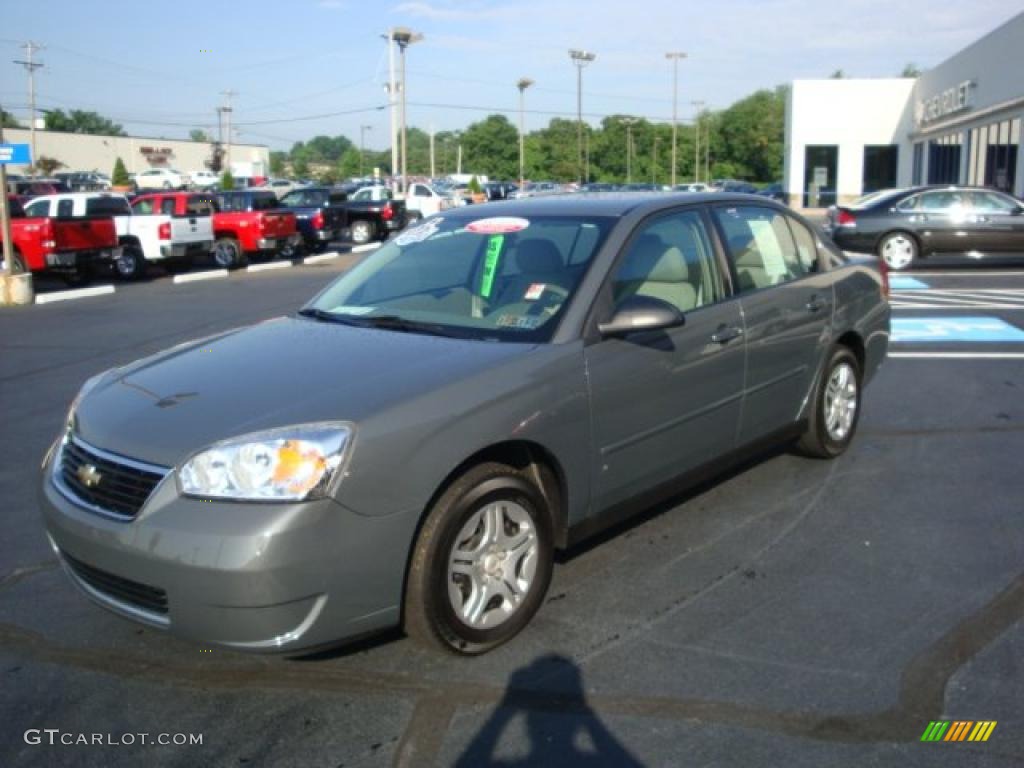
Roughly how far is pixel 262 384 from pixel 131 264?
17475mm

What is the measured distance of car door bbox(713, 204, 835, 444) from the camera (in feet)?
16.4

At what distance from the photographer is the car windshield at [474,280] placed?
4.14 m

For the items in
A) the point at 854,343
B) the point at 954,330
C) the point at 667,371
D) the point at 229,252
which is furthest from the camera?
the point at 229,252

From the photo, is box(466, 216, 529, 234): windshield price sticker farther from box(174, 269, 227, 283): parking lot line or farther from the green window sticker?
box(174, 269, 227, 283): parking lot line

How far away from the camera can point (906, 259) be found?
17.3m

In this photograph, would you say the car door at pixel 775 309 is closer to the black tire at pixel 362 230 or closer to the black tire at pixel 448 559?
the black tire at pixel 448 559

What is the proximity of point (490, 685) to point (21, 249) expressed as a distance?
1636 centimetres

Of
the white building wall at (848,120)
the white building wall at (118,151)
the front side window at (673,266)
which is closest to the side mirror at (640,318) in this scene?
the front side window at (673,266)

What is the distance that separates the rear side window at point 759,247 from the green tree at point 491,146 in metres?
97.4

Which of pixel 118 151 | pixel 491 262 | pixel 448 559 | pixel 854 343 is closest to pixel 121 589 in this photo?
pixel 448 559

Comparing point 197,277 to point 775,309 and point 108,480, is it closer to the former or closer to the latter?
point 775,309

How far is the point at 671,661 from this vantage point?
3.59m

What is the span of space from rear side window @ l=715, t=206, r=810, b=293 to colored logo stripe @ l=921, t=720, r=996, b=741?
2413 mm

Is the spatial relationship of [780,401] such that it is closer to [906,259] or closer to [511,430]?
[511,430]
